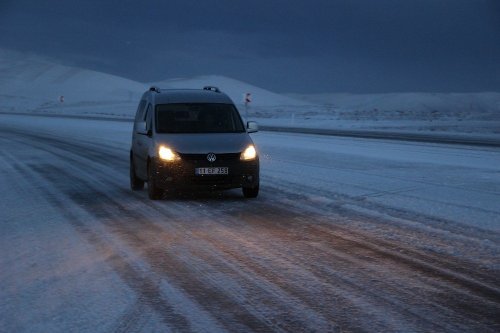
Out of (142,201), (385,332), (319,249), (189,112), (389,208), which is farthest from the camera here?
(189,112)

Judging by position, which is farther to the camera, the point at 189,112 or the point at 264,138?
the point at 264,138

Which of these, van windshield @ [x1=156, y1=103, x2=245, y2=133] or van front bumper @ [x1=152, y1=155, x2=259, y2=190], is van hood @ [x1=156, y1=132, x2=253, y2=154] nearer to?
van front bumper @ [x1=152, y1=155, x2=259, y2=190]

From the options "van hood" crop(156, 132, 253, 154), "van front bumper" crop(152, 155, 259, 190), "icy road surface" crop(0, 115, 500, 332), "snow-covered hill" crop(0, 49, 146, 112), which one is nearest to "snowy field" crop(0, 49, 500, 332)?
"icy road surface" crop(0, 115, 500, 332)

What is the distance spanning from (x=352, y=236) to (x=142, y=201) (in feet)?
13.6

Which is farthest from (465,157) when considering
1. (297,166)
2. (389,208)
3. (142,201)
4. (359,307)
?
(359,307)

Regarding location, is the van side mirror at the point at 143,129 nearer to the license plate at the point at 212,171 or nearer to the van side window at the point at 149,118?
the van side window at the point at 149,118

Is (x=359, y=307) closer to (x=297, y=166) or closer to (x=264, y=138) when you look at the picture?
(x=297, y=166)

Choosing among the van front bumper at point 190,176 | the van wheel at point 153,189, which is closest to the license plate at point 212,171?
the van front bumper at point 190,176

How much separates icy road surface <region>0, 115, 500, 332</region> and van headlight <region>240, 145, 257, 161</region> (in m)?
0.70

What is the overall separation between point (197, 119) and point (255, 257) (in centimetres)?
549

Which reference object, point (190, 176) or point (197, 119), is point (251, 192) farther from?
point (197, 119)

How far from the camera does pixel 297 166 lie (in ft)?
55.5

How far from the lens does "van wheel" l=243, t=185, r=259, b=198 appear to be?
35.7 feet

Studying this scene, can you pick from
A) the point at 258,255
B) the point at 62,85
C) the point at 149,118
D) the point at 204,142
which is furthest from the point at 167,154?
the point at 62,85
